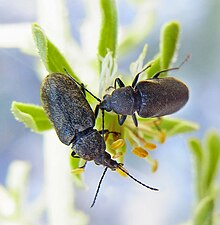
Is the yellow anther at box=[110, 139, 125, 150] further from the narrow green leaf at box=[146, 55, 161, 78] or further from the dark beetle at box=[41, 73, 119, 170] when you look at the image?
the narrow green leaf at box=[146, 55, 161, 78]

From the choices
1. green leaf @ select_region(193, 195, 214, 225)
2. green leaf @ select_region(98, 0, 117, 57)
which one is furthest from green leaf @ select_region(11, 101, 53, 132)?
green leaf @ select_region(193, 195, 214, 225)

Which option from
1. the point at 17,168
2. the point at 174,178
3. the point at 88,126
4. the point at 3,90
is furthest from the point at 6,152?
the point at 88,126

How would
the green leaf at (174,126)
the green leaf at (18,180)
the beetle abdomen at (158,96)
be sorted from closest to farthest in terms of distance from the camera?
the beetle abdomen at (158,96) < the green leaf at (174,126) < the green leaf at (18,180)

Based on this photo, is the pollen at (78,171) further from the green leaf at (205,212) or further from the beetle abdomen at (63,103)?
the green leaf at (205,212)

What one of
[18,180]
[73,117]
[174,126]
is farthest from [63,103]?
[18,180]

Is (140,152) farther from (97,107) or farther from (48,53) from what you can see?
(48,53)

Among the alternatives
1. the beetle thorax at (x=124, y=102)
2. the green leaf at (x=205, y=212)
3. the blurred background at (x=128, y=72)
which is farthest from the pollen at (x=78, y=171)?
the blurred background at (x=128, y=72)

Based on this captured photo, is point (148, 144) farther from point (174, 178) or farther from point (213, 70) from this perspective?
point (213, 70)
